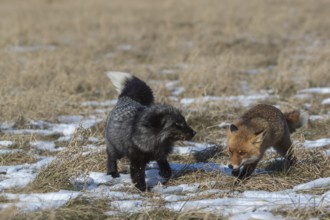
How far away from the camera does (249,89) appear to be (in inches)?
443

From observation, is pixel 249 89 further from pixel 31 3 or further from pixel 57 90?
pixel 31 3

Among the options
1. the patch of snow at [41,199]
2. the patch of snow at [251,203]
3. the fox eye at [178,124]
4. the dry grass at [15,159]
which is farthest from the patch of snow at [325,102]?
the patch of snow at [41,199]

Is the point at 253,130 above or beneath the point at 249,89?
above

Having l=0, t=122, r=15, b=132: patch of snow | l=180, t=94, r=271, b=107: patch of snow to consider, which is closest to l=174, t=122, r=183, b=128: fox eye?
l=0, t=122, r=15, b=132: patch of snow

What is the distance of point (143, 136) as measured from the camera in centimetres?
597

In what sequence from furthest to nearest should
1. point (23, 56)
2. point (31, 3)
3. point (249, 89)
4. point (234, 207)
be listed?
point (31, 3)
point (23, 56)
point (249, 89)
point (234, 207)

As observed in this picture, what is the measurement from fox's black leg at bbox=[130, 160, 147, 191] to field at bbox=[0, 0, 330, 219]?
0.57 feet

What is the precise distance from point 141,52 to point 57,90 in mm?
5847

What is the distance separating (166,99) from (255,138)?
13.9 ft

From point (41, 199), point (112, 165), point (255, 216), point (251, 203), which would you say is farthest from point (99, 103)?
point (255, 216)

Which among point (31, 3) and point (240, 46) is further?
point (31, 3)

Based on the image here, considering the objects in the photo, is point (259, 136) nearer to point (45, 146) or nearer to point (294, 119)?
point (294, 119)

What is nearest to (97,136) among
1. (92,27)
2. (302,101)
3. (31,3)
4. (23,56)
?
(302,101)

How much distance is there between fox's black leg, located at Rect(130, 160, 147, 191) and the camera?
5902mm
